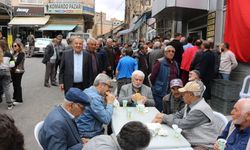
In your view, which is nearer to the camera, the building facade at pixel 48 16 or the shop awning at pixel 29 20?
the shop awning at pixel 29 20

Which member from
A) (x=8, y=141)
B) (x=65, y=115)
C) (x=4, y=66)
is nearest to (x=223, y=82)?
(x=4, y=66)

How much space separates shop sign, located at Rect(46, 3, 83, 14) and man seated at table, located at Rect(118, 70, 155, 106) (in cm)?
3513

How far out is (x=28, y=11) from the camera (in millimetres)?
39188

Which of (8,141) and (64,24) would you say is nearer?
(8,141)

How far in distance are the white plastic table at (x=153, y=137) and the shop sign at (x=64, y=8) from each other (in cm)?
3568

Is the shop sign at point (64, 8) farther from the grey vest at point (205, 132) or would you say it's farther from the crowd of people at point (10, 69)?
the grey vest at point (205, 132)

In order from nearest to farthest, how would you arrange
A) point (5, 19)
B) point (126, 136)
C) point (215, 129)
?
point (126, 136)
point (215, 129)
point (5, 19)

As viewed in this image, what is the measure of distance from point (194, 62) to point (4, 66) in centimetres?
442

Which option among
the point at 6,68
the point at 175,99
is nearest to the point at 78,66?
the point at 175,99

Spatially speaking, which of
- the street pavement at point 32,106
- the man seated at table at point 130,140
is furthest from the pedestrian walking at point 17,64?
the man seated at table at point 130,140

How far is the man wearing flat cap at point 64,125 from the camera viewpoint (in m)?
3.42

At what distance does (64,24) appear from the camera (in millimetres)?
40625

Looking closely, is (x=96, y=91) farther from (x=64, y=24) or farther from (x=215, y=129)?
(x=64, y=24)

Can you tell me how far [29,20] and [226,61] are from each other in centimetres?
3218
